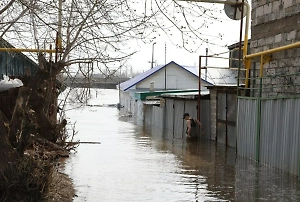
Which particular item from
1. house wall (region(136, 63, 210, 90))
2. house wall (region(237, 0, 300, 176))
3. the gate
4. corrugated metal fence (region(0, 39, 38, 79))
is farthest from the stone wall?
house wall (region(136, 63, 210, 90))

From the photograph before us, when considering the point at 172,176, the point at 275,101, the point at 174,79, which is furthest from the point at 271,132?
the point at 174,79

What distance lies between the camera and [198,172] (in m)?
10.6

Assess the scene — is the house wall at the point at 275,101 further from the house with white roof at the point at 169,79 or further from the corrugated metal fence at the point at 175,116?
the house with white roof at the point at 169,79

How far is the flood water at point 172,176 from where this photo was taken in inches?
321

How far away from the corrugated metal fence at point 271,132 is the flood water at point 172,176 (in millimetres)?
278

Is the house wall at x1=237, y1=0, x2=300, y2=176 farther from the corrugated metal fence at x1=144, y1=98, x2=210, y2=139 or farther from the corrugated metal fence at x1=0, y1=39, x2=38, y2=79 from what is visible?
the corrugated metal fence at x1=0, y1=39, x2=38, y2=79

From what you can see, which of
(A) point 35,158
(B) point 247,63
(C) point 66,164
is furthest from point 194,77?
(A) point 35,158

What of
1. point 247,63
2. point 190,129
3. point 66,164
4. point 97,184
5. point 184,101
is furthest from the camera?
point 184,101

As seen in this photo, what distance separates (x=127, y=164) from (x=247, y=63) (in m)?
4.50

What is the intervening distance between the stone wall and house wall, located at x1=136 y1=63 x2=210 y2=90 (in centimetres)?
2895

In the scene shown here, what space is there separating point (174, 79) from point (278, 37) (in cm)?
3087

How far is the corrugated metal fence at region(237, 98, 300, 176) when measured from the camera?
32.4ft

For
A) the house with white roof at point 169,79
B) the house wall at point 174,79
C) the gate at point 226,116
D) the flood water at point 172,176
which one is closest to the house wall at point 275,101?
the flood water at point 172,176

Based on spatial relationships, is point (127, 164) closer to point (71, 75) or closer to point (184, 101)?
point (71, 75)
